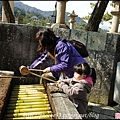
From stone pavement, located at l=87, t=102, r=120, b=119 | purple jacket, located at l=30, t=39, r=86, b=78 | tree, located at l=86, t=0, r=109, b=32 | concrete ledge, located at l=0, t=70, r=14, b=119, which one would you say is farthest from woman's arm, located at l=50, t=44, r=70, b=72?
tree, located at l=86, t=0, r=109, b=32

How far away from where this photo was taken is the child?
7.73ft

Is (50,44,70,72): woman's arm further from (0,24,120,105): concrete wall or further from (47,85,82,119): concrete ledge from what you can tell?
(0,24,120,105): concrete wall

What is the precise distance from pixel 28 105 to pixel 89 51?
1892mm

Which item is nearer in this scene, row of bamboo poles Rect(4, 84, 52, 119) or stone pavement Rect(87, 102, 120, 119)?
row of bamboo poles Rect(4, 84, 52, 119)

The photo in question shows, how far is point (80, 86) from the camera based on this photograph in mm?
A: 2348

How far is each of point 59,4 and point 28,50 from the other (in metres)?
1.47

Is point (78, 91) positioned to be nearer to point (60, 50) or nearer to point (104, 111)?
point (60, 50)

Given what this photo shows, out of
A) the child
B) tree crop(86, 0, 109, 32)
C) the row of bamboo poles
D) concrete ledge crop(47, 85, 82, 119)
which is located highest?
tree crop(86, 0, 109, 32)

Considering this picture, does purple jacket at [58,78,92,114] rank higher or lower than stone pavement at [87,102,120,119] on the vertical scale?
higher

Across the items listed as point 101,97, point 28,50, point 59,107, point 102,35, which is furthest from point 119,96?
point 28,50

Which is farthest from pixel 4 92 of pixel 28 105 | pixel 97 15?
pixel 97 15

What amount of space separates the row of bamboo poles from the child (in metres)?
0.37

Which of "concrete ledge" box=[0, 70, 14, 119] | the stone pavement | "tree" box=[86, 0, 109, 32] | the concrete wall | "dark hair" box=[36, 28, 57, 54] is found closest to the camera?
"concrete ledge" box=[0, 70, 14, 119]

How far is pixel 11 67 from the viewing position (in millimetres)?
4301
